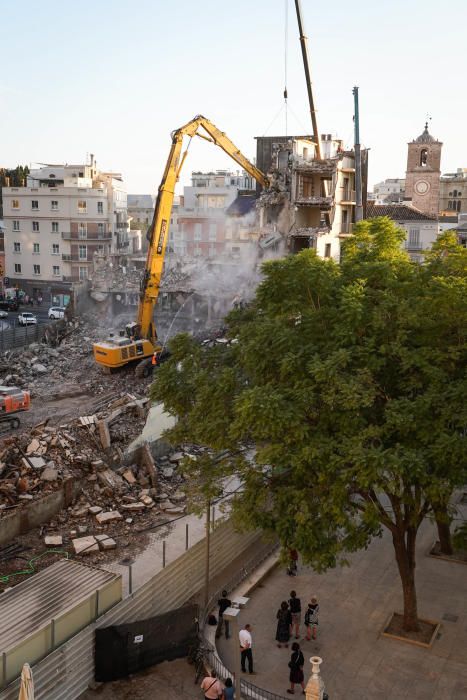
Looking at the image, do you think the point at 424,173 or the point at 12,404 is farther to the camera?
the point at 424,173

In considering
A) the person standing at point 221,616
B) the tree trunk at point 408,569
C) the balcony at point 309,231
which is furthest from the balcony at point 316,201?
the person standing at point 221,616

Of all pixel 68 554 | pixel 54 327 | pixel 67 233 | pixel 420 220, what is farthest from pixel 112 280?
pixel 68 554

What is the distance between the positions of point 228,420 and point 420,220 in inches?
1853

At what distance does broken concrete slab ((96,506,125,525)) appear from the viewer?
21.6 meters

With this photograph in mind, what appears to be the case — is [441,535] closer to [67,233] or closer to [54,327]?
[54,327]

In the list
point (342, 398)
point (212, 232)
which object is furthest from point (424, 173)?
point (342, 398)

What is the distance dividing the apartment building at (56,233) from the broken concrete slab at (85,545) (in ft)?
154

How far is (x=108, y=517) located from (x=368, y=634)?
877 cm

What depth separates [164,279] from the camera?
55.1m

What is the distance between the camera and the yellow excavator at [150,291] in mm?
35219

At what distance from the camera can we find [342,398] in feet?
46.0

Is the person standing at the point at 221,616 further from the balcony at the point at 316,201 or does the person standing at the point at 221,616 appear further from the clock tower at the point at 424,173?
the clock tower at the point at 424,173

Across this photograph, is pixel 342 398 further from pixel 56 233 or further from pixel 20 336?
pixel 56 233

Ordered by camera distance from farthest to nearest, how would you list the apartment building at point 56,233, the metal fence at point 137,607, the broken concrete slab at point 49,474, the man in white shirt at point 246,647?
the apartment building at point 56,233
the broken concrete slab at point 49,474
the man in white shirt at point 246,647
the metal fence at point 137,607
